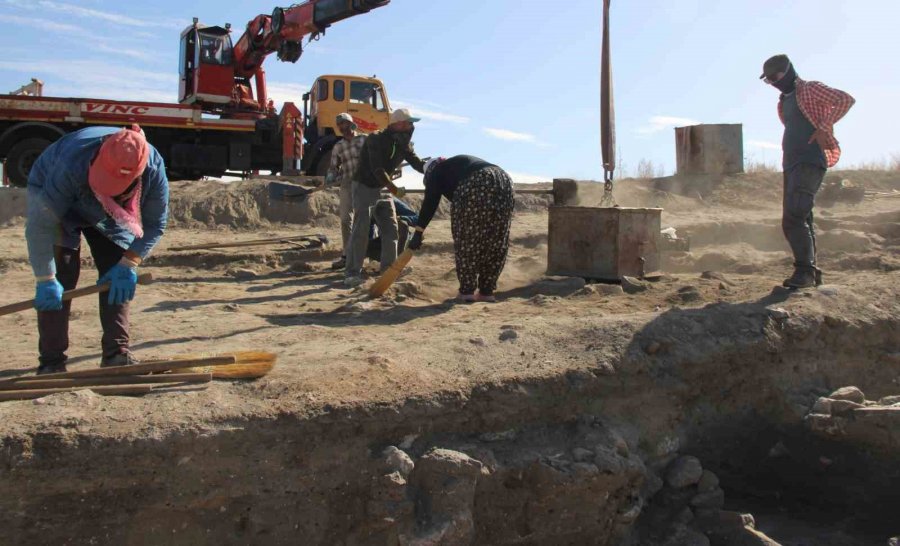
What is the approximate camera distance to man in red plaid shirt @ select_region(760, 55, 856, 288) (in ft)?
15.8

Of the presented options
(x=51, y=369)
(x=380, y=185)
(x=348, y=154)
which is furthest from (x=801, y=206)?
(x=51, y=369)

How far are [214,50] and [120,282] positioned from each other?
10929 mm

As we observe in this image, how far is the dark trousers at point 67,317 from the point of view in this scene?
3438 mm

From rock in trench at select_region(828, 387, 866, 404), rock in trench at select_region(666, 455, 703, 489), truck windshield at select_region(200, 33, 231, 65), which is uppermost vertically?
truck windshield at select_region(200, 33, 231, 65)

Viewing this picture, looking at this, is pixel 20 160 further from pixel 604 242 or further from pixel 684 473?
pixel 684 473

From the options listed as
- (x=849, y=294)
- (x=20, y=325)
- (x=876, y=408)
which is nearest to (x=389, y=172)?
(x=20, y=325)

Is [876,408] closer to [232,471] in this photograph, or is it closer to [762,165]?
[232,471]

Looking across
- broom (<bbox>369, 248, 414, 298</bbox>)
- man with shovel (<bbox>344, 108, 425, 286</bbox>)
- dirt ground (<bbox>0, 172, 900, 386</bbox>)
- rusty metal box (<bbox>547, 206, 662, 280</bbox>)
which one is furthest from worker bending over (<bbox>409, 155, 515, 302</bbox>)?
rusty metal box (<bbox>547, 206, 662, 280</bbox>)

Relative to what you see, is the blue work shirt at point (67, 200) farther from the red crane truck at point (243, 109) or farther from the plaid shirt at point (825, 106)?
the red crane truck at point (243, 109)

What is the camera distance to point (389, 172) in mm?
6328

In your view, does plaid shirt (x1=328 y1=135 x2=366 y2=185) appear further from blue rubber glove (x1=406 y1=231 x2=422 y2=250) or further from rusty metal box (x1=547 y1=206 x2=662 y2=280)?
rusty metal box (x1=547 y1=206 x2=662 y2=280)

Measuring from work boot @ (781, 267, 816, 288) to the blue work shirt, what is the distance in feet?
12.8

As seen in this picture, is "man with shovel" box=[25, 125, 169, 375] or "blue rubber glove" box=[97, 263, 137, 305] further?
"blue rubber glove" box=[97, 263, 137, 305]

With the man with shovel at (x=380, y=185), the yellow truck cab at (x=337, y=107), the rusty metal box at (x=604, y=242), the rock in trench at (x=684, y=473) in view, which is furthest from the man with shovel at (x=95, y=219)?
the yellow truck cab at (x=337, y=107)
